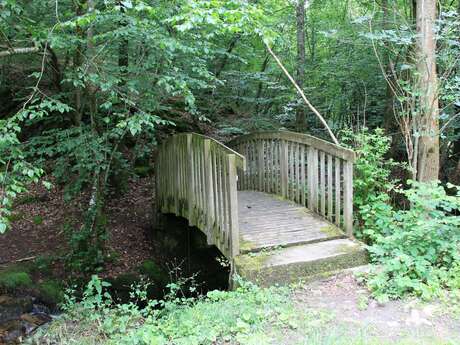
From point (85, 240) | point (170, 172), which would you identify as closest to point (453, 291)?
point (170, 172)

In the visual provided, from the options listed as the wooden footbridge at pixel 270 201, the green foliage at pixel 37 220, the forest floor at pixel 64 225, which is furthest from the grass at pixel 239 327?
the green foliage at pixel 37 220

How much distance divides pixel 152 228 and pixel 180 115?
379cm

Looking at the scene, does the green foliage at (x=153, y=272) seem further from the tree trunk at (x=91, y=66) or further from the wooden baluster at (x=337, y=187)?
the wooden baluster at (x=337, y=187)

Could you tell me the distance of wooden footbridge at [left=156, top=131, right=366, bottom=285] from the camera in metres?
4.48

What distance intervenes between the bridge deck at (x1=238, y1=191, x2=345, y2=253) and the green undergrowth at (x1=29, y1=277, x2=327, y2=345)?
838mm

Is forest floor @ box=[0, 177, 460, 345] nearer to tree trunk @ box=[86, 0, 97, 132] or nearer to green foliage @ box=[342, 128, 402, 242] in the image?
green foliage @ box=[342, 128, 402, 242]

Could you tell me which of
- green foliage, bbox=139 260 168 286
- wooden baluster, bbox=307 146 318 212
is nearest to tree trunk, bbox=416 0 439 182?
wooden baluster, bbox=307 146 318 212

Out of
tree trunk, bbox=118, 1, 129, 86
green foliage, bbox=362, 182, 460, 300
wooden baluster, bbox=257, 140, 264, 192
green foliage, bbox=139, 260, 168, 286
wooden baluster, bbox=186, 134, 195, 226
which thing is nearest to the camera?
green foliage, bbox=362, 182, 460, 300

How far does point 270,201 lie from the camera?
6.39 metres

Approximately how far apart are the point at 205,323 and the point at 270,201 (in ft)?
10.7


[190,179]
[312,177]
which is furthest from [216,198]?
[312,177]

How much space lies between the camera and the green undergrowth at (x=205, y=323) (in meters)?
3.17

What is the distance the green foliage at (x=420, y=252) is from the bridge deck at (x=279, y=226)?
750mm

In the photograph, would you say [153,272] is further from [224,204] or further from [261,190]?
[224,204]
